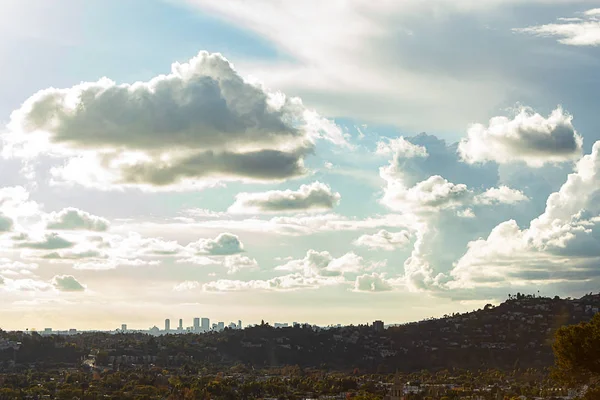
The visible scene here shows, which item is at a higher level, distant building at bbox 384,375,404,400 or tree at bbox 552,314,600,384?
tree at bbox 552,314,600,384

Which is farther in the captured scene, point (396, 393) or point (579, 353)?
point (396, 393)

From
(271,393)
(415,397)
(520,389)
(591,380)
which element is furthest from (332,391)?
(591,380)

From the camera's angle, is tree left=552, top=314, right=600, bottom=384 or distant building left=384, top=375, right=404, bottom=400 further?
distant building left=384, top=375, right=404, bottom=400

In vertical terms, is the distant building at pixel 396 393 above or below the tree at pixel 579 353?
below

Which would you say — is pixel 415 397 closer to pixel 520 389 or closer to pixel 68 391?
pixel 520 389

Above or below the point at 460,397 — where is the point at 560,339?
above

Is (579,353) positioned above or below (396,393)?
above

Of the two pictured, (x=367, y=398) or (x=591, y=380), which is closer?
(x=591, y=380)

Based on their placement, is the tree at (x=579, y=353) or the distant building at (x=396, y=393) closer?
the tree at (x=579, y=353)
